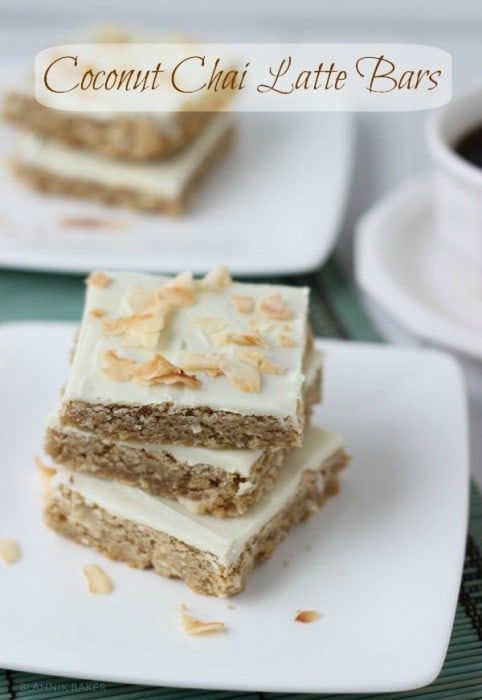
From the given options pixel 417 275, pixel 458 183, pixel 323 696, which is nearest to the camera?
pixel 323 696

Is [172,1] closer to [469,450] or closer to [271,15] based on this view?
[271,15]

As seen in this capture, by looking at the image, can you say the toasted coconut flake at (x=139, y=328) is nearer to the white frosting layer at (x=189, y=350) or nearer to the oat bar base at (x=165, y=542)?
the white frosting layer at (x=189, y=350)

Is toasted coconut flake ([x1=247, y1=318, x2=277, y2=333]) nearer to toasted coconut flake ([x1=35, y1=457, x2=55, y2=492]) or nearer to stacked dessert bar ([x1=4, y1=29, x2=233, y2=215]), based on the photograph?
toasted coconut flake ([x1=35, y1=457, x2=55, y2=492])

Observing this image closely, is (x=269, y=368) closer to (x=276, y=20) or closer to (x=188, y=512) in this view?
(x=188, y=512)

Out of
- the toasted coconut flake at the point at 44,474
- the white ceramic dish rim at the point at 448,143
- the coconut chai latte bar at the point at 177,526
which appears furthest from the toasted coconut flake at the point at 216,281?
the white ceramic dish rim at the point at 448,143

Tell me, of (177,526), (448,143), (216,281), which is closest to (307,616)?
(177,526)
